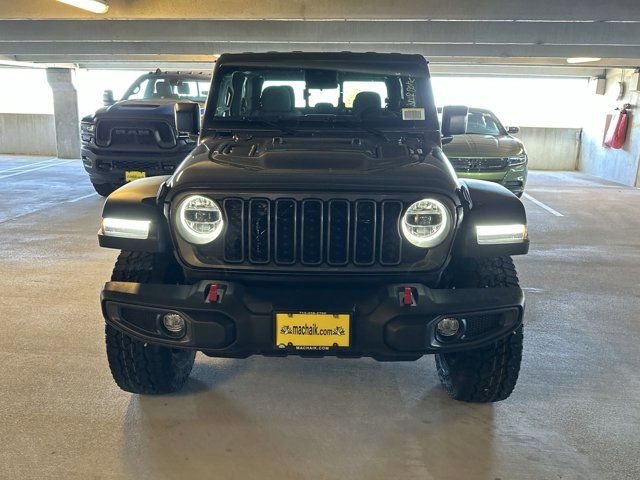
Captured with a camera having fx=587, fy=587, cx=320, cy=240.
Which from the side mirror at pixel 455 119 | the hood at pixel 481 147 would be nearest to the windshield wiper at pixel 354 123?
the side mirror at pixel 455 119

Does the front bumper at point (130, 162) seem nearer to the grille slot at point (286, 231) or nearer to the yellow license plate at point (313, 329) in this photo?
the grille slot at point (286, 231)

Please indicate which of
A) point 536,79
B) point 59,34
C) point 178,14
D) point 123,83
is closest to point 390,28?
point 178,14

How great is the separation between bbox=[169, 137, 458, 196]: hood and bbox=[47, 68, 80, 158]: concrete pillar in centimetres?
1583

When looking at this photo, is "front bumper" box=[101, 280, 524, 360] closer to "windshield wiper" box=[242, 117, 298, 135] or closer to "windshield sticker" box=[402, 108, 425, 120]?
"windshield wiper" box=[242, 117, 298, 135]

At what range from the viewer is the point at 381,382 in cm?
337

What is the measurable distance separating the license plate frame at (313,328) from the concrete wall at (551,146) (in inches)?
648

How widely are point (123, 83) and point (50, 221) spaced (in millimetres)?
13140

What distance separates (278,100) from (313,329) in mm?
1663

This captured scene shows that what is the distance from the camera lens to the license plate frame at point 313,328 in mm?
2459

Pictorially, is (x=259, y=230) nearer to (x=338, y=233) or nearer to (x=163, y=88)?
(x=338, y=233)

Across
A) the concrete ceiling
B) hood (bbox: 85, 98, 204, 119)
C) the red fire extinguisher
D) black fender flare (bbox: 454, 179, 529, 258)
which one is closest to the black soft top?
black fender flare (bbox: 454, 179, 529, 258)

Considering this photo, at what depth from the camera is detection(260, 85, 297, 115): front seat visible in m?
3.53

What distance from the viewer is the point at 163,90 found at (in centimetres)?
915

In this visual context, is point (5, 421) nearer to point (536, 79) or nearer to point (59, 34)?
point (59, 34)
